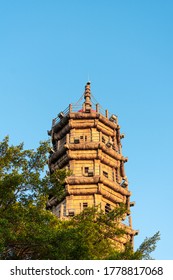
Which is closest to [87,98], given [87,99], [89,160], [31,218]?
[87,99]

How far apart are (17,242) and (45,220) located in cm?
167

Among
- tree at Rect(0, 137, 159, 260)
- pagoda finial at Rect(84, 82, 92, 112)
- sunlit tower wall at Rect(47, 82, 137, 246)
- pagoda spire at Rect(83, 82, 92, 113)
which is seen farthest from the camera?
pagoda finial at Rect(84, 82, 92, 112)

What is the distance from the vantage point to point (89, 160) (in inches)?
1817

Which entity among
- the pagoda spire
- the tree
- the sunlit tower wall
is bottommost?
the tree

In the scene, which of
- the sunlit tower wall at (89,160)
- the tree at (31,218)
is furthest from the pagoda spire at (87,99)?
the tree at (31,218)

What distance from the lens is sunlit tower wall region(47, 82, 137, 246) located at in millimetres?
43406

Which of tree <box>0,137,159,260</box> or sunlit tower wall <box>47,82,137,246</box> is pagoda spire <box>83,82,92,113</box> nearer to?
sunlit tower wall <box>47,82,137,246</box>

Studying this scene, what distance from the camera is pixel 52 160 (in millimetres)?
48969

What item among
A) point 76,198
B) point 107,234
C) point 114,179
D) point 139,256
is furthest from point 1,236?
point 114,179

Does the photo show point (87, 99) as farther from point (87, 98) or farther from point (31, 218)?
point (31, 218)

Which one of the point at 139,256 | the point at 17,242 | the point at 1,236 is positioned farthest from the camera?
the point at 139,256

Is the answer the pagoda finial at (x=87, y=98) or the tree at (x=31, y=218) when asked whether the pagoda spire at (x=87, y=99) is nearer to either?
the pagoda finial at (x=87, y=98)

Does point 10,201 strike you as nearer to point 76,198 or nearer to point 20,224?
point 20,224

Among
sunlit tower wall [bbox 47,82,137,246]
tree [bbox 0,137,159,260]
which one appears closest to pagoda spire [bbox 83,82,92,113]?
sunlit tower wall [bbox 47,82,137,246]
